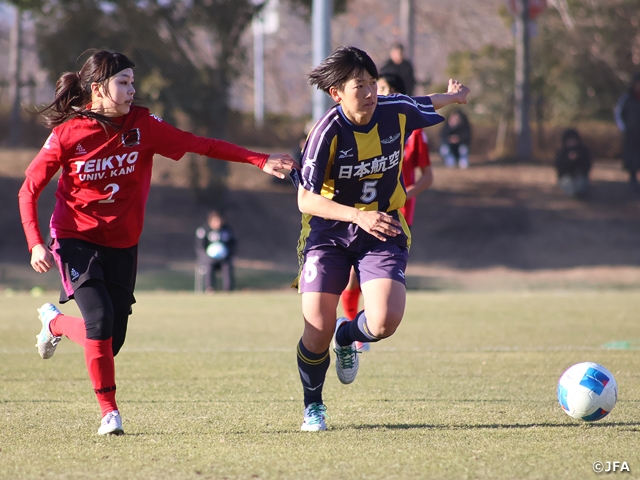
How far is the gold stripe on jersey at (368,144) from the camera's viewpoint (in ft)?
14.3

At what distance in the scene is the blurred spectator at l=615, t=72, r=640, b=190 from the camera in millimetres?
19250

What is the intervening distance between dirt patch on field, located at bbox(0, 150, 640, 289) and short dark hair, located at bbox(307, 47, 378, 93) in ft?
38.8

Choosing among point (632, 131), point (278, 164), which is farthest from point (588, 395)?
point (632, 131)

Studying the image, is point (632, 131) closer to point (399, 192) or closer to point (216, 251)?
point (216, 251)

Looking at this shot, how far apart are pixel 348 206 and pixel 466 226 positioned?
15.2m

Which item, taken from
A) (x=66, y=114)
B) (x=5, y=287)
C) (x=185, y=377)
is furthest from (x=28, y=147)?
(x=66, y=114)

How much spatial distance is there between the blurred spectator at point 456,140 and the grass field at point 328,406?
426 inches

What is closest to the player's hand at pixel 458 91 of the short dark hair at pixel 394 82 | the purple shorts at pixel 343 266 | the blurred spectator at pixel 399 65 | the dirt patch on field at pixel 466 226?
the purple shorts at pixel 343 266

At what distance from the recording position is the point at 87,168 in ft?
14.3

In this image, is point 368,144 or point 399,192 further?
point 399,192

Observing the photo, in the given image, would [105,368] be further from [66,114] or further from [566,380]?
[566,380]

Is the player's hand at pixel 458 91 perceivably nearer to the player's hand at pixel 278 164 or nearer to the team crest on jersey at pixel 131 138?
the player's hand at pixel 278 164

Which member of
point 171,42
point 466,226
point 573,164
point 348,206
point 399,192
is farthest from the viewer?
point 573,164

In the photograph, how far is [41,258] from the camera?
4141 mm
